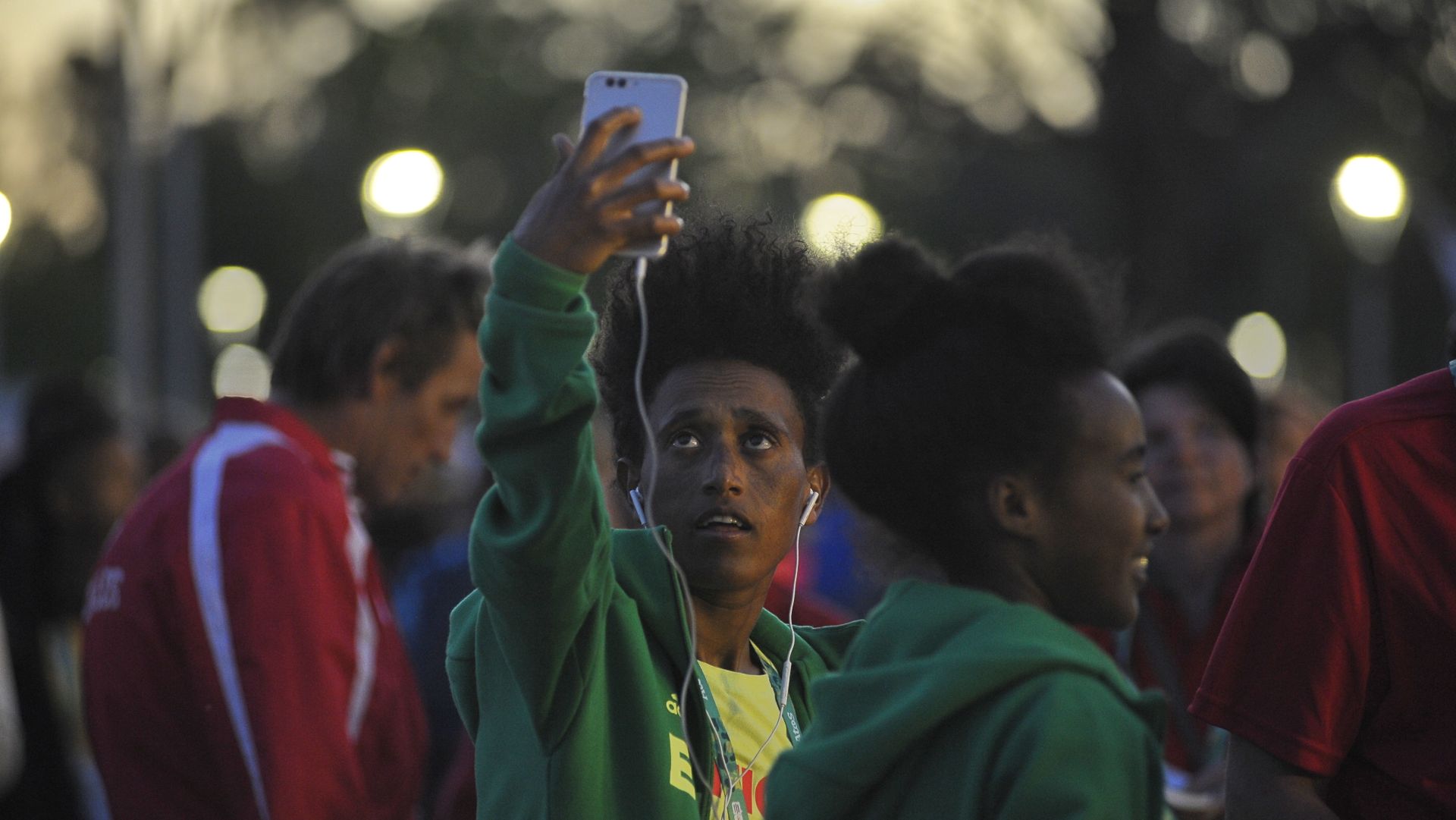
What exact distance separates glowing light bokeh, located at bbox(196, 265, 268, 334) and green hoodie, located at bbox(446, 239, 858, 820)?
40.4m

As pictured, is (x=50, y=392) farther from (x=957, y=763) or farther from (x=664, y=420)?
(x=957, y=763)

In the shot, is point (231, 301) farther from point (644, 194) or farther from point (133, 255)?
point (644, 194)

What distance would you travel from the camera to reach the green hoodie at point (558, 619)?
242 centimetres

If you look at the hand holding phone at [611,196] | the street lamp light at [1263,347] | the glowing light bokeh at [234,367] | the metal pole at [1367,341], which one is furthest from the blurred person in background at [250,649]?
the glowing light bokeh at [234,367]

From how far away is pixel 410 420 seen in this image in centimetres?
446

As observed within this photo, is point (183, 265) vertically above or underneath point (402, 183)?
underneath

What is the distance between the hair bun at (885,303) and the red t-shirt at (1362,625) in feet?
2.91

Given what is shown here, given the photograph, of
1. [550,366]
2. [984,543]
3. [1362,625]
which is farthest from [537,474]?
[1362,625]

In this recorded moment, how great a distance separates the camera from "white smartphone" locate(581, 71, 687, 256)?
241 cm

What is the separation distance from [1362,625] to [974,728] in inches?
39.0

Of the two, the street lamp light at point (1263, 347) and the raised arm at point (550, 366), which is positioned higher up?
the raised arm at point (550, 366)

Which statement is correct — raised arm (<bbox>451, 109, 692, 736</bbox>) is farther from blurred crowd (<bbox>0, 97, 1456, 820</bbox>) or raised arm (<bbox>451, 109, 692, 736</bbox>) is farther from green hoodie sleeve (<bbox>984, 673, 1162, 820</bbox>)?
green hoodie sleeve (<bbox>984, 673, 1162, 820</bbox>)

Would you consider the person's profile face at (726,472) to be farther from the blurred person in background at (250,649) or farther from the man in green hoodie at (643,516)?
the blurred person in background at (250,649)

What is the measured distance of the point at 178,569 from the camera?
3.77 metres
